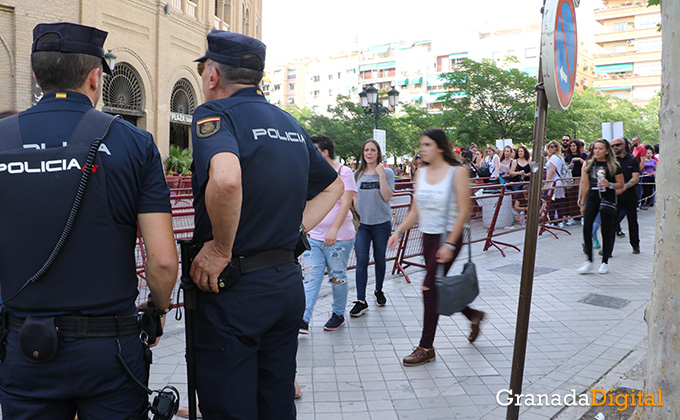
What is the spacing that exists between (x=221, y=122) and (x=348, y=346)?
3416 millimetres

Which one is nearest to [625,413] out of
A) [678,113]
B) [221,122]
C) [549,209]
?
[678,113]

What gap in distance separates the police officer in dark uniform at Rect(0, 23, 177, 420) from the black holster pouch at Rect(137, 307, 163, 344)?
4 centimetres

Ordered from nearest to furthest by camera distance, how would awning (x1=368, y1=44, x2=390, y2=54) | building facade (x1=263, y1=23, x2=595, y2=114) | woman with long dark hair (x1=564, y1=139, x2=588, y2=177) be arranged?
1. woman with long dark hair (x1=564, y1=139, x2=588, y2=177)
2. building facade (x1=263, y1=23, x2=595, y2=114)
3. awning (x1=368, y1=44, x2=390, y2=54)

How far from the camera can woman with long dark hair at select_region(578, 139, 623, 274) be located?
28.3ft

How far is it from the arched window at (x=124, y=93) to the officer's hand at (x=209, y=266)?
21.5m

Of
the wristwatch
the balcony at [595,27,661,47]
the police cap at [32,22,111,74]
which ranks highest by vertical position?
the balcony at [595,27,661,47]

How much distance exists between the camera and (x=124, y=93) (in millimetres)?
23250

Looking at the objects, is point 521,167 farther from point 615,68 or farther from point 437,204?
point 615,68

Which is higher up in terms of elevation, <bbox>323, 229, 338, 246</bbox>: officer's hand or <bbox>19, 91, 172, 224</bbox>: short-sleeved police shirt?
<bbox>19, 91, 172, 224</bbox>: short-sleeved police shirt

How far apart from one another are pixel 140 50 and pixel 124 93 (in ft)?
6.13

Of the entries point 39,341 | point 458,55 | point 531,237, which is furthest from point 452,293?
point 458,55

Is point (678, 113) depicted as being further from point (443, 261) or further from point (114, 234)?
point (114, 234)

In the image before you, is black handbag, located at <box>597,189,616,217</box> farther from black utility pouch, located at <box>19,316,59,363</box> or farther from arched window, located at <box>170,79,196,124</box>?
arched window, located at <box>170,79,196,124</box>

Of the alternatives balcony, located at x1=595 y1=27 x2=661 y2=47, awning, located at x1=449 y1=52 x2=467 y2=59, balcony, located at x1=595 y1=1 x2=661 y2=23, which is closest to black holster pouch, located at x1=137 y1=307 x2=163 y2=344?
awning, located at x1=449 y1=52 x2=467 y2=59
